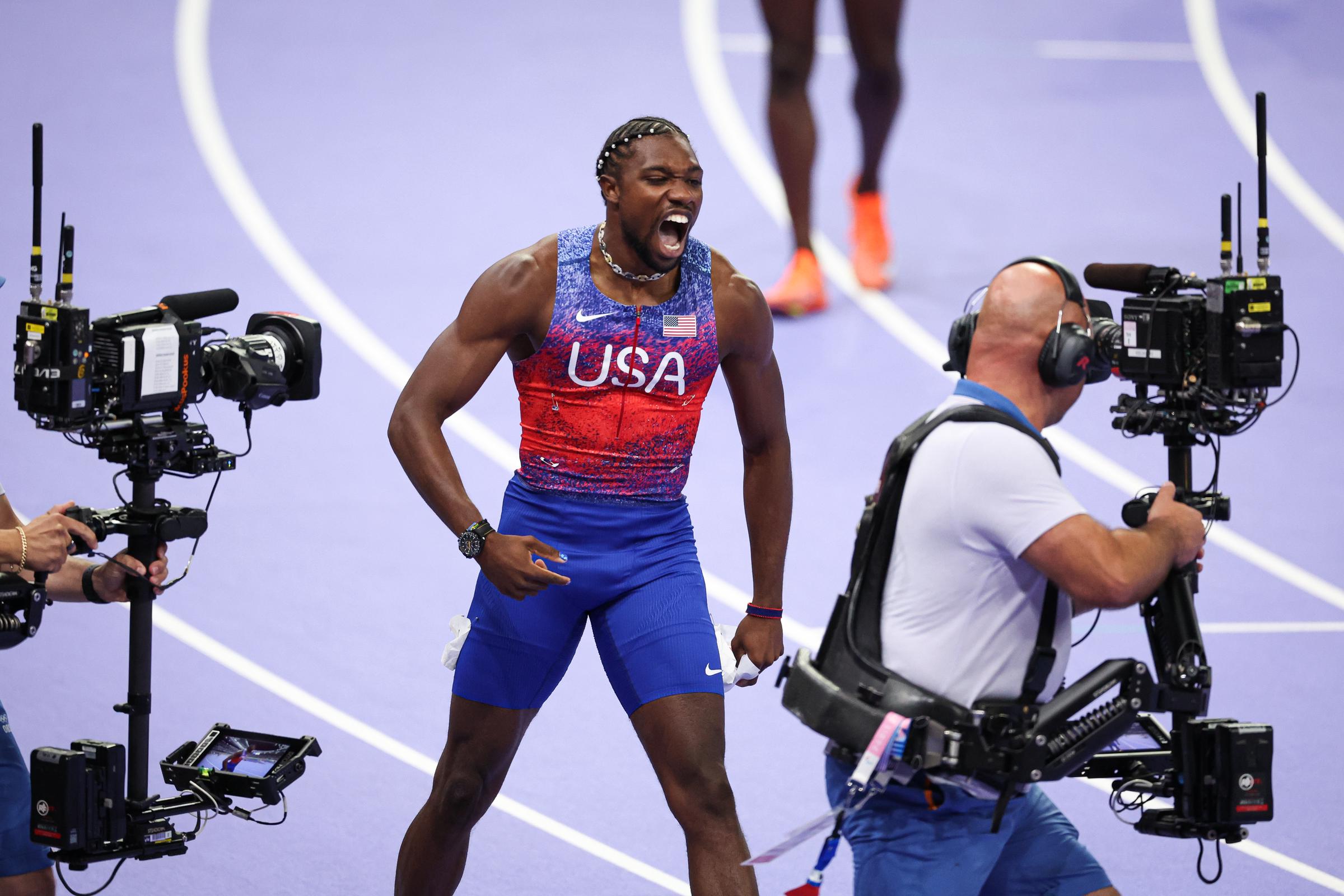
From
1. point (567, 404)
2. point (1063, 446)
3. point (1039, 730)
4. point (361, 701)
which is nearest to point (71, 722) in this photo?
point (361, 701)

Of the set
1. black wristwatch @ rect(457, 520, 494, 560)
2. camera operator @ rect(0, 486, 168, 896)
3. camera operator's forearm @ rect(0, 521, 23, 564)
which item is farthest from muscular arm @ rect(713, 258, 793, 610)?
camera operator's forearm @ rect(0, 521, 23, 564)

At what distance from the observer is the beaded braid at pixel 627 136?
15.6 ft

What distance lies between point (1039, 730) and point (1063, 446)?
547 centimetres

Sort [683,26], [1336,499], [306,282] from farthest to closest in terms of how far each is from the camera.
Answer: [683,26]
[306,282]
[1336,499]

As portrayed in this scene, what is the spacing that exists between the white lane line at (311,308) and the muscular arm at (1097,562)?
1.90 m

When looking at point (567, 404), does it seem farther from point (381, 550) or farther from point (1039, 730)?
point (381, 550)

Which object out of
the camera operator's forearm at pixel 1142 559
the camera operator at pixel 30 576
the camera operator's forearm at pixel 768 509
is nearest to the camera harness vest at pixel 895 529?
the camera operator's forearm at pixel 1142 559

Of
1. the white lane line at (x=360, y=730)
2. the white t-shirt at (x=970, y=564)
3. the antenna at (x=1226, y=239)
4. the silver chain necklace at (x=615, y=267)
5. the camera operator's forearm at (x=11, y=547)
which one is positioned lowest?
the white lane line at (x=360, y=730)

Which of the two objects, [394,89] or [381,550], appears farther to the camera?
[394,89]

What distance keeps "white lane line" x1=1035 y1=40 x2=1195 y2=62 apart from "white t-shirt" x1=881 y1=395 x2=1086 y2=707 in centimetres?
988

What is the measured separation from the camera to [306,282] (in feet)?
33.7

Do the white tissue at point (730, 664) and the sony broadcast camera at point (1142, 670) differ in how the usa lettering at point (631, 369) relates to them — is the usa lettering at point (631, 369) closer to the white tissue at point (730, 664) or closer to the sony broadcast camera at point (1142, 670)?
the white tissue at point (730, 664)

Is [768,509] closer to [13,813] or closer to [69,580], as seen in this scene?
[69,580]

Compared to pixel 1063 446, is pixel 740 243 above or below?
above
